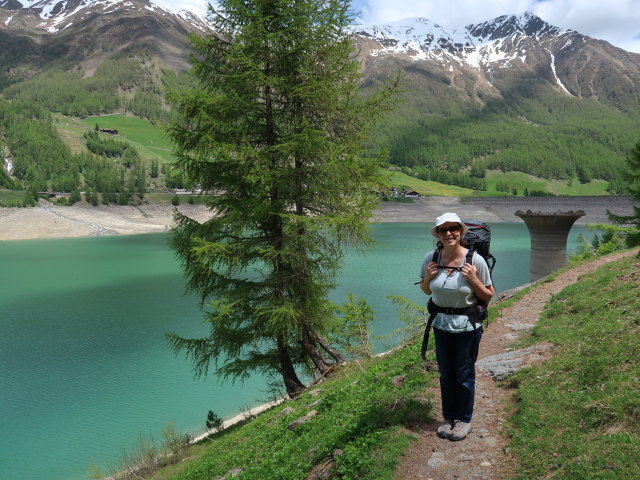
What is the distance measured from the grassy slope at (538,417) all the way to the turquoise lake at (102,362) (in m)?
4.99

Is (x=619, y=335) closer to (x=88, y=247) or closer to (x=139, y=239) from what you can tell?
(x=88, y=247)

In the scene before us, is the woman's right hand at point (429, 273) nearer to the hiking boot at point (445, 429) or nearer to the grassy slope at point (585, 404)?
the hiking boot at point (445, 429)

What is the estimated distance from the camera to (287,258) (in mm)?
9609

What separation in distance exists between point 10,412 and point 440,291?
58.0 ft

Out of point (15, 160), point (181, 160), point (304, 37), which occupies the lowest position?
point (181, 160)

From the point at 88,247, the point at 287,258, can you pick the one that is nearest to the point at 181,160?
the point at 287,258

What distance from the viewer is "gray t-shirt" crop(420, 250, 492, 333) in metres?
4.18

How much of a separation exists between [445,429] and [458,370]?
0.64m

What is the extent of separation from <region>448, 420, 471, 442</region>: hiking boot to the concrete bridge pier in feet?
91.8

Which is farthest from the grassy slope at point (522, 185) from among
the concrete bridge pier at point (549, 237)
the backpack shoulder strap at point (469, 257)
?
the backpack shoulder strap at point (469, 257)

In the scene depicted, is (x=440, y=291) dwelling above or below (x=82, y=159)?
below

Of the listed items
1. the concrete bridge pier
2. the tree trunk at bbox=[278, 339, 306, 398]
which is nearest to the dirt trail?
the tree trunk at bbox=[278, 339, 306, 398]

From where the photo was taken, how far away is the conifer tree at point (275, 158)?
921 cm

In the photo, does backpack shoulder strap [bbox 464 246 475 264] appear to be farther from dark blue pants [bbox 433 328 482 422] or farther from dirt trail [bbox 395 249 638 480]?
dirt trail [bbox 395 249 638 480]
